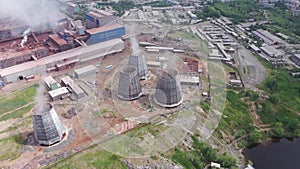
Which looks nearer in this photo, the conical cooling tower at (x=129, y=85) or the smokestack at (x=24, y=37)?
the conical cooling tower at (x=129, y=85)

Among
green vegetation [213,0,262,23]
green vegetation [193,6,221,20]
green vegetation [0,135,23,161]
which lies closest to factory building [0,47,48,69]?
green vegetation [0,135,23,161]

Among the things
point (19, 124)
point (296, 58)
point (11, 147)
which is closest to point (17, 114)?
point (19, 124)

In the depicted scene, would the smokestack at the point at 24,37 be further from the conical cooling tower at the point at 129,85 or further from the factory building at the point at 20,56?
the conical cooling tower at the point at 129,85

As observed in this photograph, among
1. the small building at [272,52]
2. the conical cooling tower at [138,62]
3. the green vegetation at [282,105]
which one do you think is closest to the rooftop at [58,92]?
the conical cooling tower at [138,62]

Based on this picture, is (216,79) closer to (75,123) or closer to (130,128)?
(130,128)

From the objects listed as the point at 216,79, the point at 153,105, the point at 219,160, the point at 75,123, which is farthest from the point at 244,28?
the point at 75,123

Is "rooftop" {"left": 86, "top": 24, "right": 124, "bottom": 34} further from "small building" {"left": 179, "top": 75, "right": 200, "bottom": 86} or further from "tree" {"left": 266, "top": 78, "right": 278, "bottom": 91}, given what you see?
"tree" {"left": 266, "top": 78, "right": 278, "bottom": 91}

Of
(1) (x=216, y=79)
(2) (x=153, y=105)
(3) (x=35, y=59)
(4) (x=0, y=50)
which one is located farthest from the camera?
(4) (x=0, y=50)

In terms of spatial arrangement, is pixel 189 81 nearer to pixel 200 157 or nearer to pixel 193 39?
pixel 200 157
